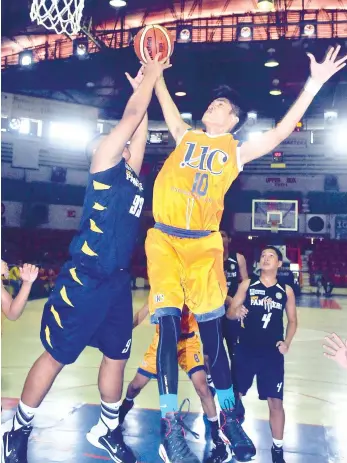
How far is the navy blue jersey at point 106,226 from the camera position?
133 inches

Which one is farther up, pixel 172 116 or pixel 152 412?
pixel 172 116

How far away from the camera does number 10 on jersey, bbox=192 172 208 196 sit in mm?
3445

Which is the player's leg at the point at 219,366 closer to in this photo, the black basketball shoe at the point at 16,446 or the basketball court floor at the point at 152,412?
the basketball court floor at the point at 152,412

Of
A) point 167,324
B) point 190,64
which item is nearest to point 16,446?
point 167,324

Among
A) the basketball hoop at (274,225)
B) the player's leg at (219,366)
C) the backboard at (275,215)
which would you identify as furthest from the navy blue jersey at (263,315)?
the basketball hoop at (274,225)

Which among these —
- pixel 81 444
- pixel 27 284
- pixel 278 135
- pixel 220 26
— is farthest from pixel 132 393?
pixel 220 26

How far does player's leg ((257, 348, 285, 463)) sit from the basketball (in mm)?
2379

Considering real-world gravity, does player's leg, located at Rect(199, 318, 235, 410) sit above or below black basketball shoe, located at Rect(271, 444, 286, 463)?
above

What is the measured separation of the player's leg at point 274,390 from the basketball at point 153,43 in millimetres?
2379

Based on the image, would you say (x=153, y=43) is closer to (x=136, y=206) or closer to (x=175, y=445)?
(x=136, y=206)

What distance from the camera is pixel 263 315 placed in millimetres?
4305

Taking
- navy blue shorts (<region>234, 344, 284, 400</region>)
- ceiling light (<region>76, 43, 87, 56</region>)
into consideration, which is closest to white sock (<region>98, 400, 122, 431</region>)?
navy blue shorts (<region>234, 344, 284, 400</region>)

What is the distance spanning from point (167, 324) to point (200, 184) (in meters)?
0.94

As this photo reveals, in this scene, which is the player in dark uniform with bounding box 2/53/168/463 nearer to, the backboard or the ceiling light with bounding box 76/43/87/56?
the ceiling light with bounding box 76/43/87/56
